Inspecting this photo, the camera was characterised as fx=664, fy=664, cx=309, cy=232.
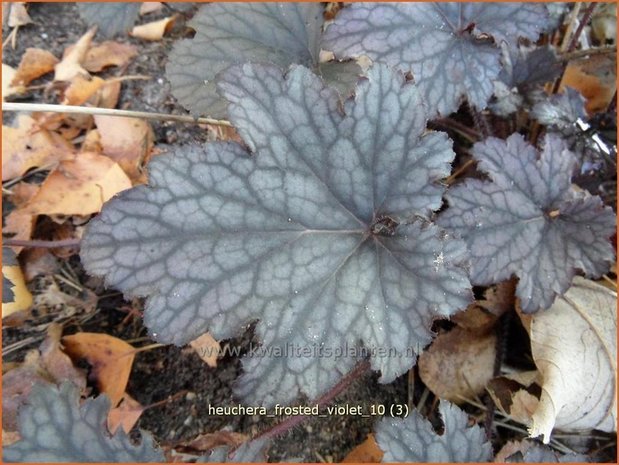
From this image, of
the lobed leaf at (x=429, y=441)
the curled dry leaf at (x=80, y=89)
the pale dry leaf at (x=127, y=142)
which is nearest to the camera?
the lobed leaf at (x=429, y=441)

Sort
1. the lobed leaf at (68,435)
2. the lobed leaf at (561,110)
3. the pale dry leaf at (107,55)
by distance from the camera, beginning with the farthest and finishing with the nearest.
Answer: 1. the pale dry leaf at (107,55)
2. the lobed leaf at (561,110)
3. the lobed leaf at (68,435)

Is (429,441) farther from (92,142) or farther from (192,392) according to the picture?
(92,142)

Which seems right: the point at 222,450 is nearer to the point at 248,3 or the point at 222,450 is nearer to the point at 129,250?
the point at 129,250

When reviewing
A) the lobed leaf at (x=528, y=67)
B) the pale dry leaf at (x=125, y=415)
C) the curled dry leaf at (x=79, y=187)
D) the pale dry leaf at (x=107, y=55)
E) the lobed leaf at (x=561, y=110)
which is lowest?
the pale dry leaf at (x=125, y=415)

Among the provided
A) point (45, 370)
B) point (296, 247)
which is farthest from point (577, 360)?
point (45, 370)

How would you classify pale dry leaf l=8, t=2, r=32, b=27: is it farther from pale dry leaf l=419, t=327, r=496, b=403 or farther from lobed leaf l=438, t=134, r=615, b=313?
pale dry leaf l=419, t=327, r=496, b=403

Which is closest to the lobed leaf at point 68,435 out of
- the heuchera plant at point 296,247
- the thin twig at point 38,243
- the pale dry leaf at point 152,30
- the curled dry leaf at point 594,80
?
the heuchera plant at point 296,247

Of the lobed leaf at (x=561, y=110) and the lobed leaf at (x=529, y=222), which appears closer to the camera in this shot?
the lobed leaf at (x=529, y=222)

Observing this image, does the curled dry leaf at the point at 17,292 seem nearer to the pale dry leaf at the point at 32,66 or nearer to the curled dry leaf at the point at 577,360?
the pale dry leaf at the point at 32,66
